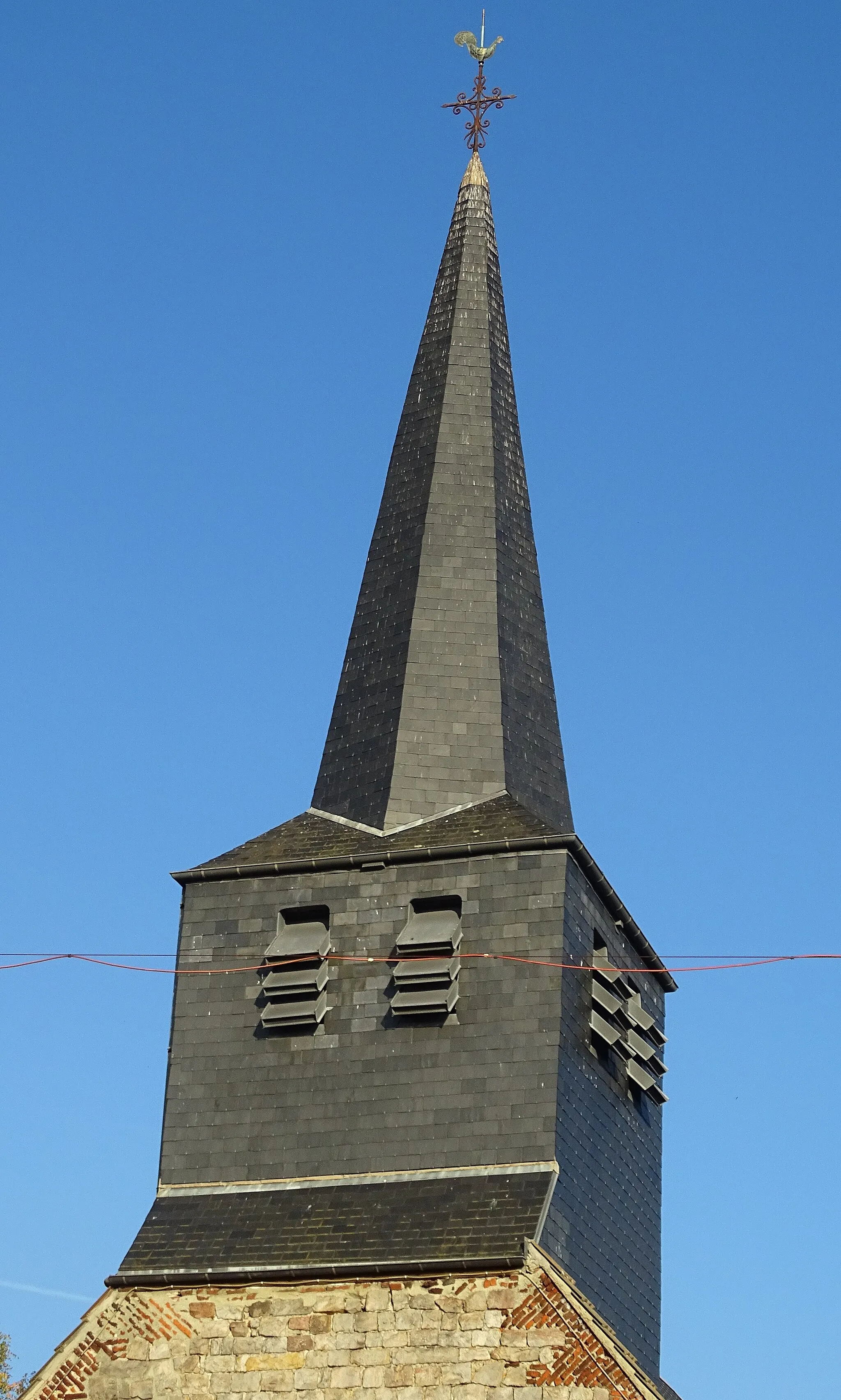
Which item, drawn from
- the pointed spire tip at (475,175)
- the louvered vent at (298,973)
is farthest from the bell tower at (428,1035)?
the pointed spire tip at (475,175)

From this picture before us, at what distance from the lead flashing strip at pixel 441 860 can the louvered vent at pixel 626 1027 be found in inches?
25.4

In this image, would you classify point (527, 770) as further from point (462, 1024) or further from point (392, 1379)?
point (392, 1379)

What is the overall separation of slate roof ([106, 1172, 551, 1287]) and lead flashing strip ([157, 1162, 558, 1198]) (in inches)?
1.6

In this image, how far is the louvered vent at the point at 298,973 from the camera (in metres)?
25.4

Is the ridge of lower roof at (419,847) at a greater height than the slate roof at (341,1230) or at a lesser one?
greater

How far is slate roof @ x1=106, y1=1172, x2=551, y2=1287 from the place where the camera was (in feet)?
75.3

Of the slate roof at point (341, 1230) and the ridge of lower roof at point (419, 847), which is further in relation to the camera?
the ridge of lower roof at point (419, 847)

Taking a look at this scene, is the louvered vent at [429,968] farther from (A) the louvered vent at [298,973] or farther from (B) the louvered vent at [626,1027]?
(B) the louvered vent at [626,1027]

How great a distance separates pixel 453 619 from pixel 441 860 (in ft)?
14.1

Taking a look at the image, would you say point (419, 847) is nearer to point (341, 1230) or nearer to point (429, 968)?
point (429, 968)

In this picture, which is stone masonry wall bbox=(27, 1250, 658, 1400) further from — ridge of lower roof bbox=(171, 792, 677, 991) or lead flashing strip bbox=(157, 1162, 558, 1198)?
ridge of lower roof bbox=(171, 792, 677, 991)

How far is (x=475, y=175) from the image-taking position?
1335 inches

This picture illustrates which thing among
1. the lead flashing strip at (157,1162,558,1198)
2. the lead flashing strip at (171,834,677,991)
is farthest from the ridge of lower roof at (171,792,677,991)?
the lead flashing strip at (157,1162,558,1198)

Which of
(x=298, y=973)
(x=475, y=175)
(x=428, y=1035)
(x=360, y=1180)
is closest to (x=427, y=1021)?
(x=428, y=1035)
